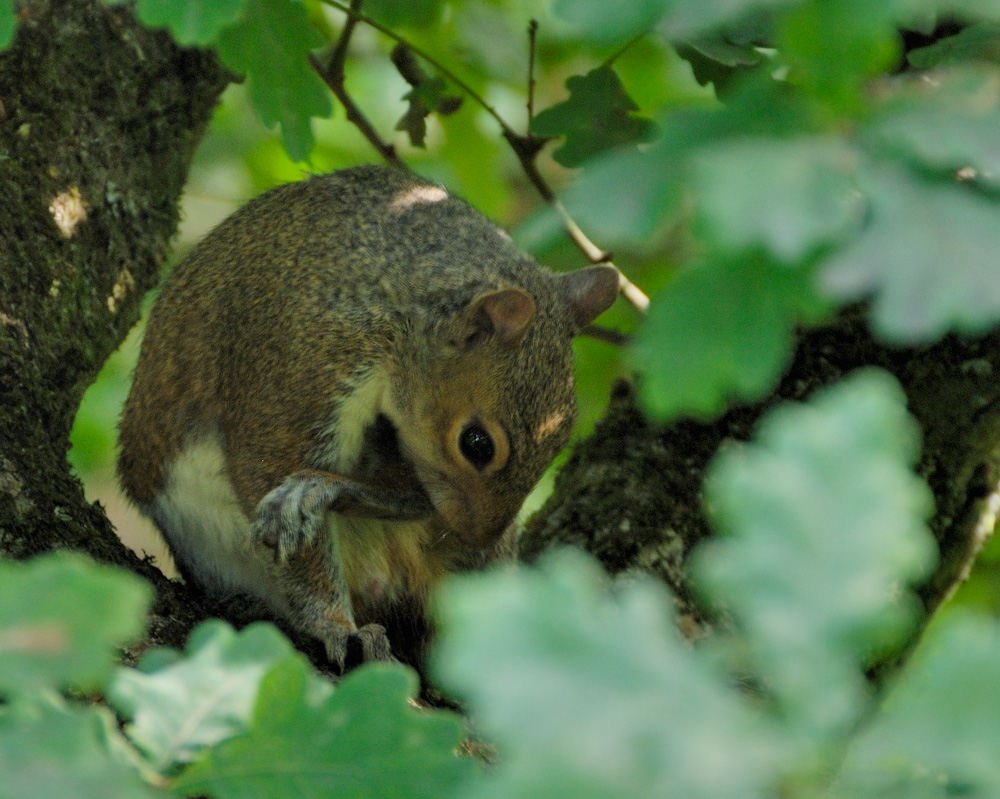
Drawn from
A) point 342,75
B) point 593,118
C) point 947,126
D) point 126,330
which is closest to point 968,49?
point 947,126

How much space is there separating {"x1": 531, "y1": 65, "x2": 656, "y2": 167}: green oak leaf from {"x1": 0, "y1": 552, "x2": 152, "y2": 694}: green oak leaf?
6.50 ft

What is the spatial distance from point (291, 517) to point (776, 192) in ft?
5.96

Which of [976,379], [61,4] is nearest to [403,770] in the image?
[976,379]

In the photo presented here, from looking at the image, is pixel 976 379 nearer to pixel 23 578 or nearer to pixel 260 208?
pixel 260 208

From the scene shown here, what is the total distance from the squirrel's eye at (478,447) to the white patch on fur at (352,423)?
244 millimetres

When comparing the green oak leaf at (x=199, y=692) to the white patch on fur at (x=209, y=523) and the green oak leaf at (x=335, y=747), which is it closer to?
the green oak leaf at (x=335, y=747)

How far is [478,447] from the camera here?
2590mm

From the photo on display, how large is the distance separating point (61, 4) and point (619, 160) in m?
2.54

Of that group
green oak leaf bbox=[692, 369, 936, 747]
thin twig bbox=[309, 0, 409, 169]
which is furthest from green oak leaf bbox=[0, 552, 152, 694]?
thin twig bbox=[309, 0, 409, 169]

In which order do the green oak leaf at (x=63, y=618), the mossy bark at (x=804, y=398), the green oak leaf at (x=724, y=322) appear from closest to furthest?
1. the green oak leaf at (x=63, y=618)
2. the green oak leaf at (x=724, y=322)
3. the mossy bark at (x=804, y=398)

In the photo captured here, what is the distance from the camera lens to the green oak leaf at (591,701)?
619 millimetres

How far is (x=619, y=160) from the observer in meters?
0.88

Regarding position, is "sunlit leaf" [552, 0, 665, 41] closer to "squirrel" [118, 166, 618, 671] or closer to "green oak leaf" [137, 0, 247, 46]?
"green oak leaf" [137, 0, 247, 46]

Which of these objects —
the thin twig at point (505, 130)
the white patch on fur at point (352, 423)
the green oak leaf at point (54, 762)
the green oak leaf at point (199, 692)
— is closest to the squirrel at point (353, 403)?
the white patch on fur at point (352, 423)
